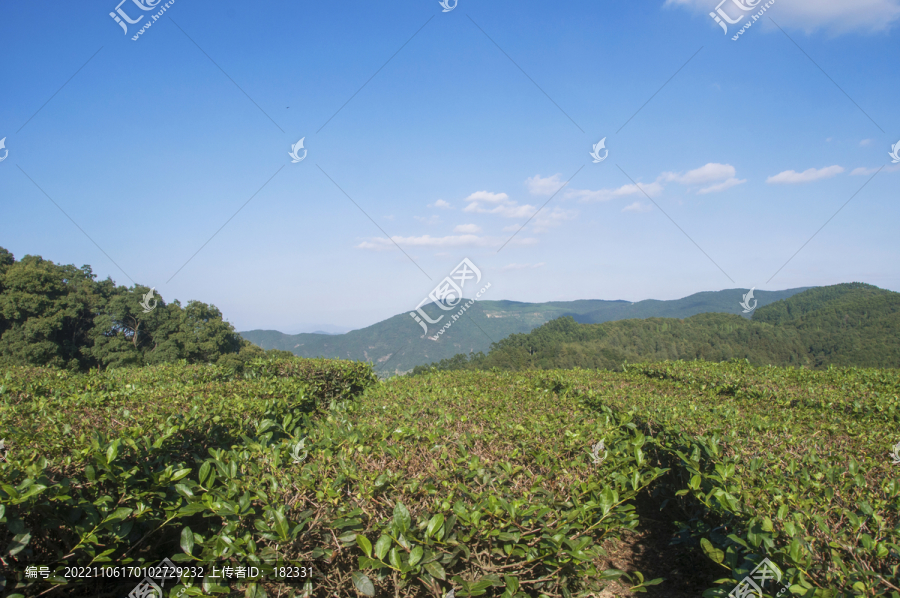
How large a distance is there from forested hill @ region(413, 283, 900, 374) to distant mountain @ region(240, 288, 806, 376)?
141 ft

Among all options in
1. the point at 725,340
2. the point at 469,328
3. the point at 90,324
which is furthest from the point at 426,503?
the point at 469,328

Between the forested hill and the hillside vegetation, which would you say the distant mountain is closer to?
the forested hill

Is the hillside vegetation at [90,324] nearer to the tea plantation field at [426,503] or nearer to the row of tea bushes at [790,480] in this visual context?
the tea plantation field at [426,503]

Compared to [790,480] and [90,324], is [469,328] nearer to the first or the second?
[90,324]

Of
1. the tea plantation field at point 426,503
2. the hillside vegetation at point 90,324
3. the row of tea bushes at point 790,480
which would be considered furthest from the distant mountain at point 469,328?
the tea plantation field at point 426,503

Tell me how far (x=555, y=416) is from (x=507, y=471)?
1450 millimetres

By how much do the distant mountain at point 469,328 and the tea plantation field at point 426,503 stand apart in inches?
2936

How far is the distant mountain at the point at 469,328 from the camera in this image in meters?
79.0

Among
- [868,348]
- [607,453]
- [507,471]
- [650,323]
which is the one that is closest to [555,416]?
[607,453]

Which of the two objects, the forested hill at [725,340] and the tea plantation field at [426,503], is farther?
the forested hill at [725,340]

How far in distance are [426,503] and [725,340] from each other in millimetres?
32598

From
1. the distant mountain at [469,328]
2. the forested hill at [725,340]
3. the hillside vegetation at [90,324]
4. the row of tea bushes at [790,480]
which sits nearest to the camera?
the row of tea bushes at [790,480]

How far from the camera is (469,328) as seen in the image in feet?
375

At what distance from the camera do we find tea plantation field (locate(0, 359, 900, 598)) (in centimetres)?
173
